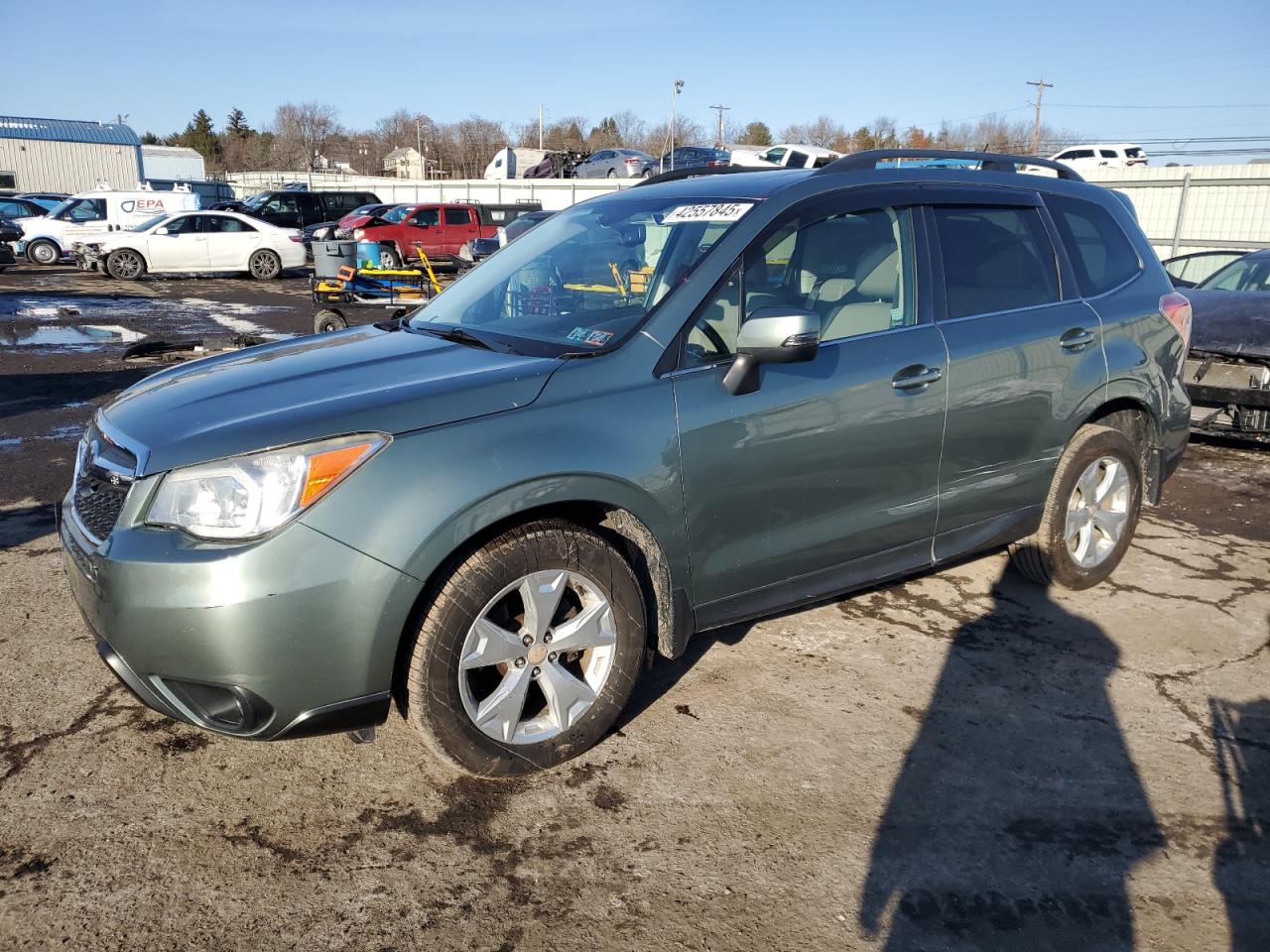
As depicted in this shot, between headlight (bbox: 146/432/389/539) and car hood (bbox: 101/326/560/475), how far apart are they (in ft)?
0.12

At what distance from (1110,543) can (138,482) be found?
4248 millimetres

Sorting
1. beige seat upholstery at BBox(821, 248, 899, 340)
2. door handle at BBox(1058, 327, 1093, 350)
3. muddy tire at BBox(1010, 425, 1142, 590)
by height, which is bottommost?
muddy tire at BBox(1010, 425, 1142, 590)

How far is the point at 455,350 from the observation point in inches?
133

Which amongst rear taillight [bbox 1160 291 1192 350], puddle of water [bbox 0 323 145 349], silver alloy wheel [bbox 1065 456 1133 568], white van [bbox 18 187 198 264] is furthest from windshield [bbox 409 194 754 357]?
white van [bbox 18 187 198 264]

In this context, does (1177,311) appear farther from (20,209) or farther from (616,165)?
(616,165)

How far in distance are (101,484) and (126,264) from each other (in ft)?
70.5

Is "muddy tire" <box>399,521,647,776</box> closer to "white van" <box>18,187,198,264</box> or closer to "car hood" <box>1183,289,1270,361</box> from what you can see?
"car hood" <box>1183,289,1270,361</box>

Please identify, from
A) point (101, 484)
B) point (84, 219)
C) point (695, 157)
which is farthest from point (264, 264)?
point (101, 484)

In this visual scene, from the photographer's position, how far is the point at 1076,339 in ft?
14.0

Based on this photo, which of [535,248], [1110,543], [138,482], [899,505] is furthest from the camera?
[1110,543]

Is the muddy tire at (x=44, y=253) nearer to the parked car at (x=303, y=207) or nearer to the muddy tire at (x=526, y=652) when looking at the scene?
the parked car at (x=303, y=207)

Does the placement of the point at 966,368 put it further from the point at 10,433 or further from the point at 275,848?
the point at 10,433

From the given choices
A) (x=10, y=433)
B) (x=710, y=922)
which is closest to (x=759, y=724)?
(x=710, y=922)

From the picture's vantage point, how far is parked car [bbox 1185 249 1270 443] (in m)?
6.87
